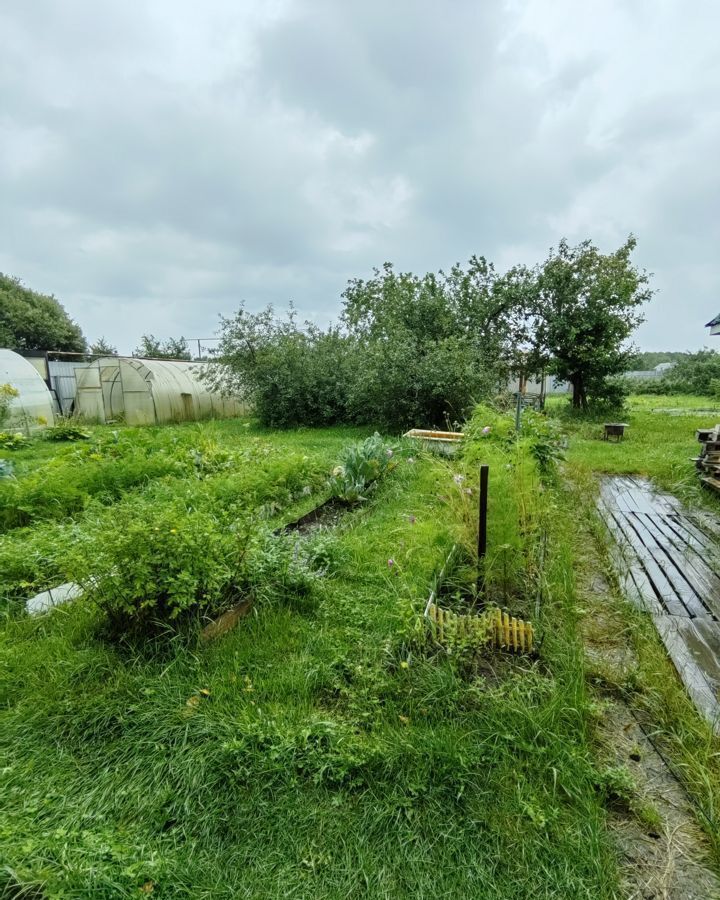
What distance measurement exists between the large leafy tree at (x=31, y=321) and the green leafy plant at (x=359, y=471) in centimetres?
2611

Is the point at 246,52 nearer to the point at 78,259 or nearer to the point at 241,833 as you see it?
the point at 241,833

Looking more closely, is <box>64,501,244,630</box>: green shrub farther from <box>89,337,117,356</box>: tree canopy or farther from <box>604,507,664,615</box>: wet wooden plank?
<box>89,337,117,356</box>: tree canopy

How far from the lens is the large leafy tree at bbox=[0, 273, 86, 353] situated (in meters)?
22.5

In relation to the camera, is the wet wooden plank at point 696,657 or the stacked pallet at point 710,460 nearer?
the wet wooden plank at point 696,657

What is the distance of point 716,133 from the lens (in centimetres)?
509

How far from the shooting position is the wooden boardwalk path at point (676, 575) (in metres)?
2.07

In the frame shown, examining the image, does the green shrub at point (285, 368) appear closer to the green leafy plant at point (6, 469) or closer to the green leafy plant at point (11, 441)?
the green leafy plant at point (11, 441)

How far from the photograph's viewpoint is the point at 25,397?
10016mm

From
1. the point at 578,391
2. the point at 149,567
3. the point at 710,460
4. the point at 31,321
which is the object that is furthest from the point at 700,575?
the point at 31,321

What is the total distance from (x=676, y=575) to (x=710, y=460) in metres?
2.86

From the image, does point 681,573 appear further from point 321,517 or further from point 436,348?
point 436,348

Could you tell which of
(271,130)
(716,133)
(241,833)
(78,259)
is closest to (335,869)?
(241,833)

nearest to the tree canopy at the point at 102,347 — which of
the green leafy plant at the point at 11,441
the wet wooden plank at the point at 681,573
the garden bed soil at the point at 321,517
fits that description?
the green leafy plant at the point at 11,441

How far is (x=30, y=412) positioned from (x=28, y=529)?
28.5 ft
